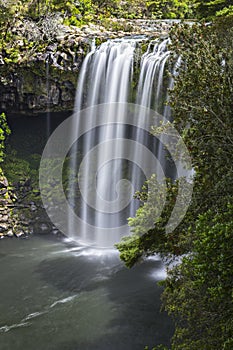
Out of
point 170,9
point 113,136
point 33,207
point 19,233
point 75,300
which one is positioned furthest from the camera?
point 170,9

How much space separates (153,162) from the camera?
63.3 feet

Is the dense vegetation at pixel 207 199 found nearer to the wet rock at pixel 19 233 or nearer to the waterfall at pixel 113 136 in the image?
the waterfall at pixel 113 136

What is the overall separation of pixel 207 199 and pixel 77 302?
291 inches

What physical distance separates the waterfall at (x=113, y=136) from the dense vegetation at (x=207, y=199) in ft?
31.7

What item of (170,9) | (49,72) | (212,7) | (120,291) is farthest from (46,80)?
(170,9)

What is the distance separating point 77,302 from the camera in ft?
43.5

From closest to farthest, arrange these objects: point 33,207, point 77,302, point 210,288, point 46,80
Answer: point 210,288, point 77,302, point 46,80, point 33,207

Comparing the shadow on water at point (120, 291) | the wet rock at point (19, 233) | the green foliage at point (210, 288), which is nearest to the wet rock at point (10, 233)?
the wet rock at point (19, 233)

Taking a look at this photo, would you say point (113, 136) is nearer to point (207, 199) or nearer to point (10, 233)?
point (10, 233)

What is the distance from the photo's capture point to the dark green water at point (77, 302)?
36.3 ft

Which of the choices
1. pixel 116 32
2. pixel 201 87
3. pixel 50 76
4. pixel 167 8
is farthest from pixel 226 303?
pixel 167 8

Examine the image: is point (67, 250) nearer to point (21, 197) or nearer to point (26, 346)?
point (21, 197)

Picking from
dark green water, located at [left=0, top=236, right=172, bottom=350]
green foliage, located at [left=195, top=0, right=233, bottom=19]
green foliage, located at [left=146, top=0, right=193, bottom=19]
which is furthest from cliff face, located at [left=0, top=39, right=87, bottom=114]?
green foliage, located at [left=146, top=0, right=193, bottom=19]

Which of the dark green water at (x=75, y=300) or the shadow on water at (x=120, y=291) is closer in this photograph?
the shadow on water at (x=120, y=291)
